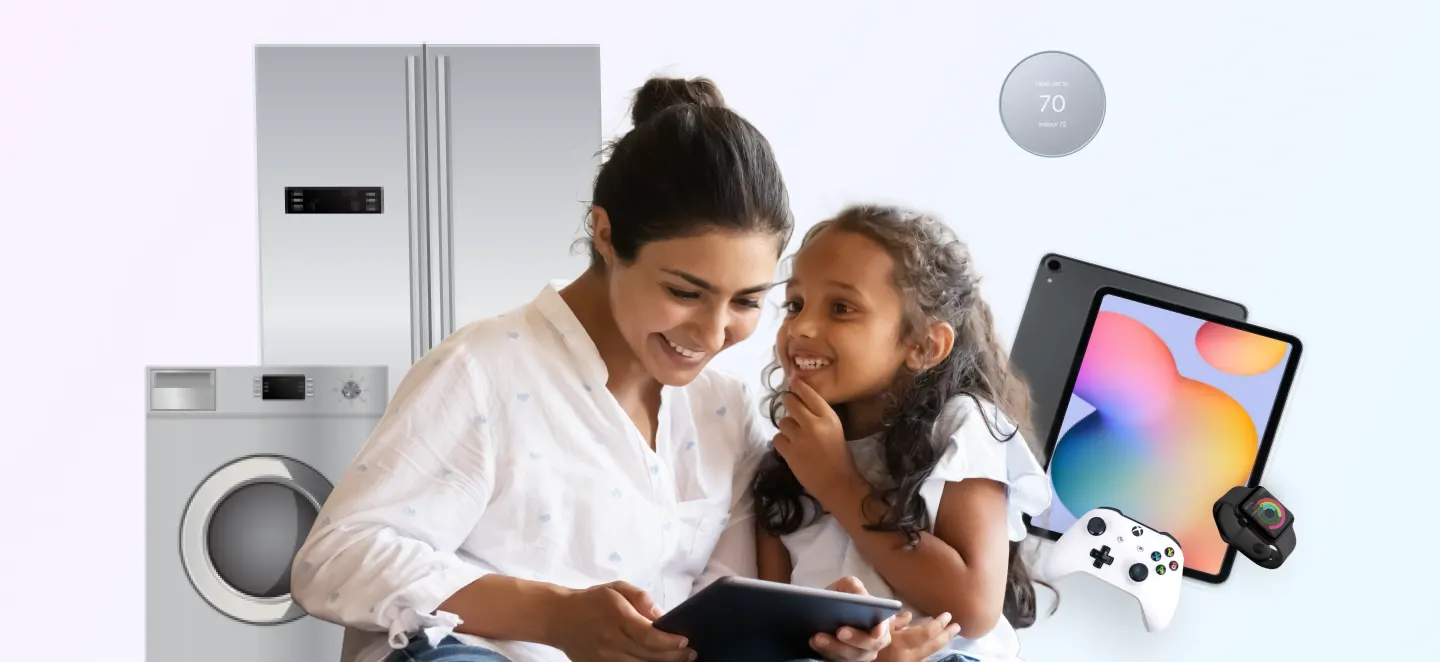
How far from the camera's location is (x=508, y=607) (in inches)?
57.2

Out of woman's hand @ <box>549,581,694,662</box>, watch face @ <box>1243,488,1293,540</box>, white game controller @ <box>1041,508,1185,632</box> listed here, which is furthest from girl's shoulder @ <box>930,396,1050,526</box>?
watch face @ <box>1243,488,1293,540</box>

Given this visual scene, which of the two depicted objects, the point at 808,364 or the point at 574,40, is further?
the point at 574,40

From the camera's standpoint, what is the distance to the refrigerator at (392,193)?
325 cm

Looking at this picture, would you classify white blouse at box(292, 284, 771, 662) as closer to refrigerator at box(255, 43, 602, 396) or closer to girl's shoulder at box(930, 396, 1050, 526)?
girl's shoulder at box(930, 396, 1050, 526)

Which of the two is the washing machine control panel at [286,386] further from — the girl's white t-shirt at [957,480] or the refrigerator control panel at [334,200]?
the girl's white t-shirt at [957,480]

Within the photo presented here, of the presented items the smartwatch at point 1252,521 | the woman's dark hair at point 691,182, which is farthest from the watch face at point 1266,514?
the woman's dark hair at point 691,182

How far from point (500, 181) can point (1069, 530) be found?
1.52 m

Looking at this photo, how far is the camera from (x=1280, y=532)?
2.93m

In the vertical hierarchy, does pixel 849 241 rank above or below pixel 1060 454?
above

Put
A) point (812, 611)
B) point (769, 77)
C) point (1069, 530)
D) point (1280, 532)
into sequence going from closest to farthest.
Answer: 1. point (812, 611)
2. point (1069, 530)
3. point (1280, 532)
4. point (769, 77)

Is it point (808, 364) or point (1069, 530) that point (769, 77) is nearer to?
point (1069, 530)

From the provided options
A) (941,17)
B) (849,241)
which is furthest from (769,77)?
(849,241)

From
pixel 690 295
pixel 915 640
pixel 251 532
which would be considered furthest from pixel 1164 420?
pixel 251 532

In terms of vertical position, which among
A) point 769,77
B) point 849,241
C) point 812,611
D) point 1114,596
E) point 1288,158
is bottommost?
point 1114,596
